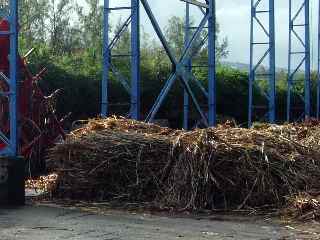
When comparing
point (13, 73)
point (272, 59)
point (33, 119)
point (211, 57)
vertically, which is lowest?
point (33, 119)

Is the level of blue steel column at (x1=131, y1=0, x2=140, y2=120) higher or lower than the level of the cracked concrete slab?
higher

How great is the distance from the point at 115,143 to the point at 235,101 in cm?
2239

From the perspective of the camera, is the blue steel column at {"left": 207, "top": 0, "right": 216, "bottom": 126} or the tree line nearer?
the blue steel column at {"left": 207, "top": 0, "right": 216, "bottom": 126}

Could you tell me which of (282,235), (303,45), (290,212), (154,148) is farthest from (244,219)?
(303,45)

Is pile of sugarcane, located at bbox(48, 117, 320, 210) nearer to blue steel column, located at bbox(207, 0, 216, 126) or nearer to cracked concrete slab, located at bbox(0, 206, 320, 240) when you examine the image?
cracked concrete slab, located at bbox(0, 206, 320, 240)

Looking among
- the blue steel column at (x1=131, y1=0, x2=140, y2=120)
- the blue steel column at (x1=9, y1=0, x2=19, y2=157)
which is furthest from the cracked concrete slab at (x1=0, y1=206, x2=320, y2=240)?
the blue steel column at (x1=131, y1=0, x2=140, y2=120)

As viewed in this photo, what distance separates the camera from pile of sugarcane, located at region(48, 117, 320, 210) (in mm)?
10797

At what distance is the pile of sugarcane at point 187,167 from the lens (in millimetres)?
10797

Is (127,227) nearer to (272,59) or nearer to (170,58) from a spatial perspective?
(170,58)

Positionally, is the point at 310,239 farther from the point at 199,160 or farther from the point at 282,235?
the point at 199,160

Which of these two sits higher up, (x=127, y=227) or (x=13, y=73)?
(x=13, y=73)

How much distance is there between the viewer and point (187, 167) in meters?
11.0

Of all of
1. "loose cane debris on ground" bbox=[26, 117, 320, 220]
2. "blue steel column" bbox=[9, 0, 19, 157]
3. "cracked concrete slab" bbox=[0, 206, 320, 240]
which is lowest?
"cracked concrete slab" bbox=[0, 206, 320, 240]

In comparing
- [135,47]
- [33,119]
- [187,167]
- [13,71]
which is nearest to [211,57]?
[135,47]
